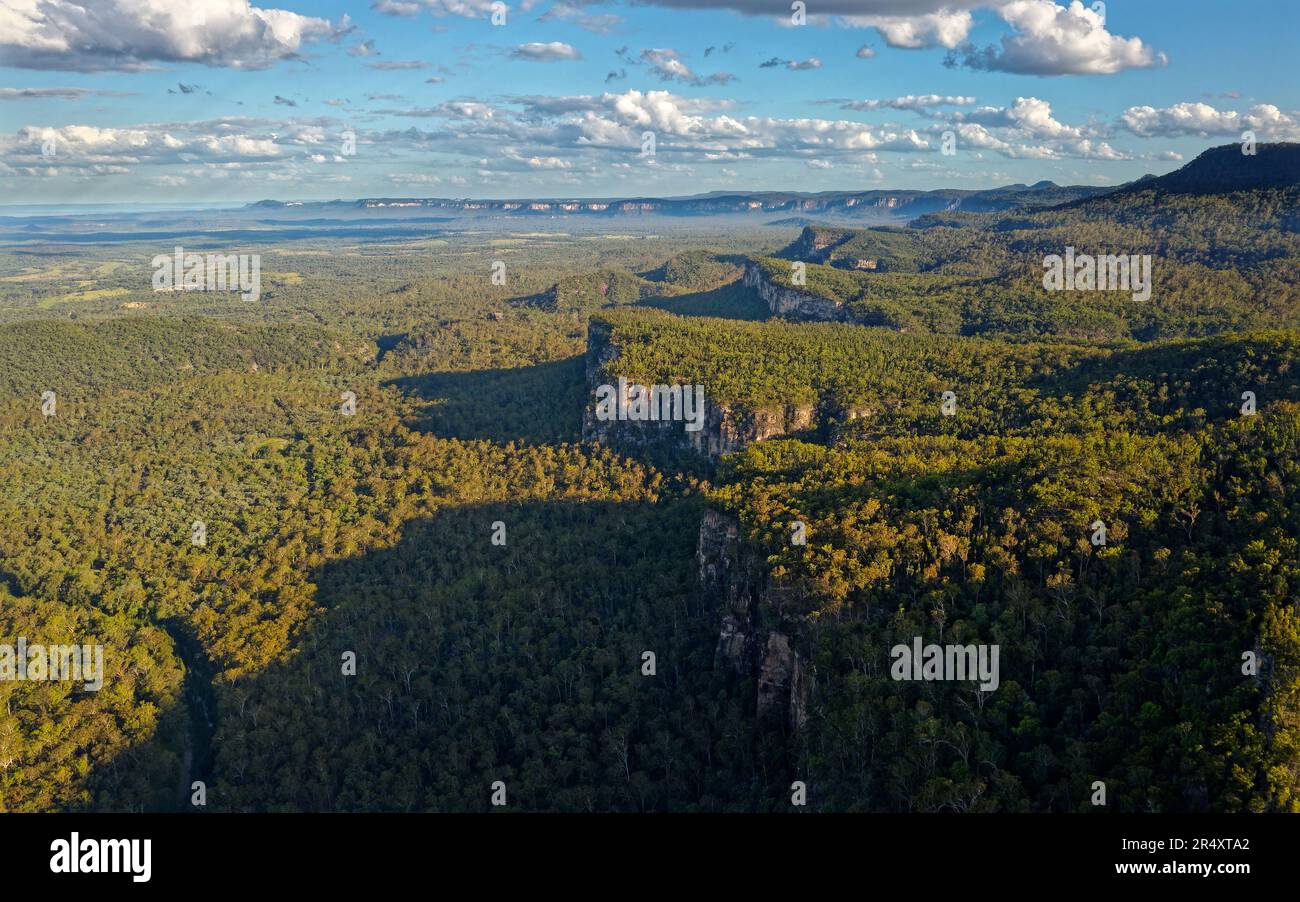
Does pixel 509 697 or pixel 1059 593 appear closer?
pixel 1059 593

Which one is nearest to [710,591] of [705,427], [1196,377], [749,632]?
[749,632]

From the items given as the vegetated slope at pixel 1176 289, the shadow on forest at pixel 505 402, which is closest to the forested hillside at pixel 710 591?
the shadow on forest at pixel 505 402

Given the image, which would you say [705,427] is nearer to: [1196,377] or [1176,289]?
[1196,377]

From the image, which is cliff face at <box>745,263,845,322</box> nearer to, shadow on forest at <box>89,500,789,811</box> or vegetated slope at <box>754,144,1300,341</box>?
vegetated slope at <box>754,144,1300,341</box>

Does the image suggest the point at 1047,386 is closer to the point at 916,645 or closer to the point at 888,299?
the point at 916,645

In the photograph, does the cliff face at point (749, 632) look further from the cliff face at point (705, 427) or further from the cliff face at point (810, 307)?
the cliff face at point (810, 307)

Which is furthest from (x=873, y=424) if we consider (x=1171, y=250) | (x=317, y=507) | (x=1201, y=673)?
(x=1171, y=250)

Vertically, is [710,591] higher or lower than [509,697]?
higher
